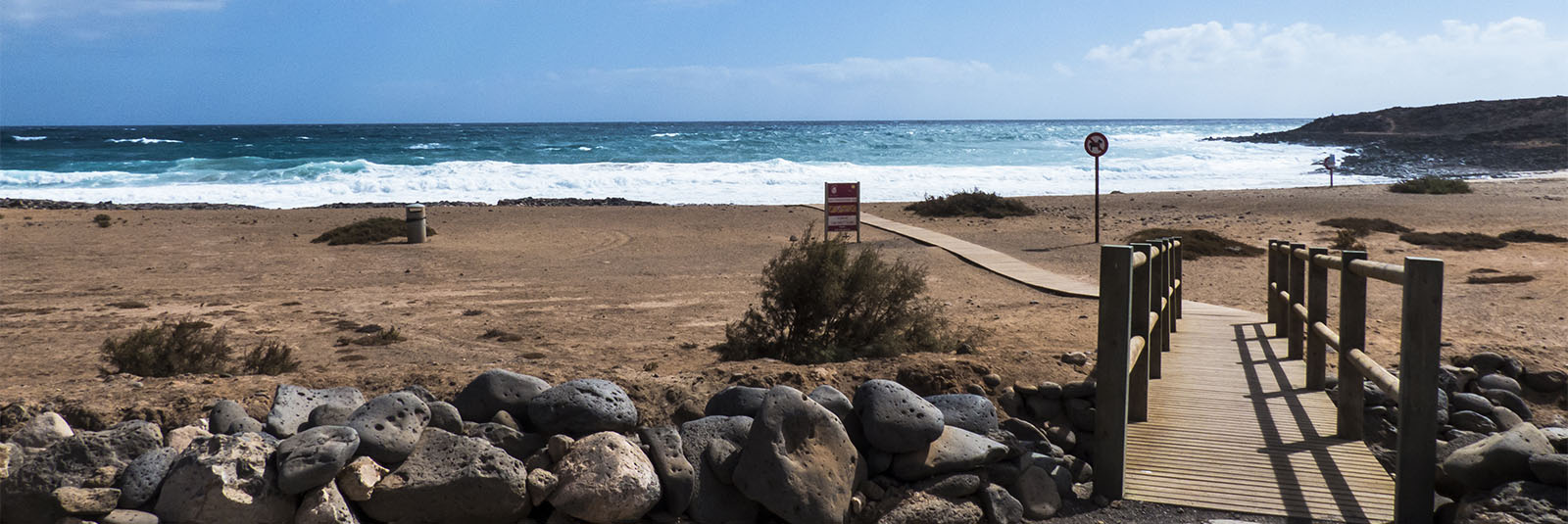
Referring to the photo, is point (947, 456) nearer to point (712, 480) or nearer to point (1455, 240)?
point (712, 480)

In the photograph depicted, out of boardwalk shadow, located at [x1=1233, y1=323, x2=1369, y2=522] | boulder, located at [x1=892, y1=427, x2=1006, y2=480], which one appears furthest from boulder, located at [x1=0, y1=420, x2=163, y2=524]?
boardwalk shadow, located at [x1=1233, y1=323, x2=1369, y2=522]

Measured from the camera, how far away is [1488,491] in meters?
4.20

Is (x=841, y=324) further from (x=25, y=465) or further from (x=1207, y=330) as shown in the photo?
(x=25, y=465)

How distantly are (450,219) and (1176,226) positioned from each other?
15.1 meters

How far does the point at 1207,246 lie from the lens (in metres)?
17.0

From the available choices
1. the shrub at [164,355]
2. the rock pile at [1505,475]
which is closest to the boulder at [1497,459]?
the rock pile at [1505,475]

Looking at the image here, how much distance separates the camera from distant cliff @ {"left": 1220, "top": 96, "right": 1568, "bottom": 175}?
A: 4875cm

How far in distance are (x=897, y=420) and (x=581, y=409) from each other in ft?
4.87

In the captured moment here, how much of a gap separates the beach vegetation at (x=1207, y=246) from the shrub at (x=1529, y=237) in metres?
4.34

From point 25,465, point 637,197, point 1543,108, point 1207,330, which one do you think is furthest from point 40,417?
point 1543,108

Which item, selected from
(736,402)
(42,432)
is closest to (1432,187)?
(736,402)

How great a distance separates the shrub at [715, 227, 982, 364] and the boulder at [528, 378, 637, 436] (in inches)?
106

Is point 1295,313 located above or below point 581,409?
above

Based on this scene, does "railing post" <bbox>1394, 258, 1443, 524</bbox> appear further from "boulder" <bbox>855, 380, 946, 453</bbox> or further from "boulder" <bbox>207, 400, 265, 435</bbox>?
"boulder" <bbox>207, 400, 265, 435</bbox>
